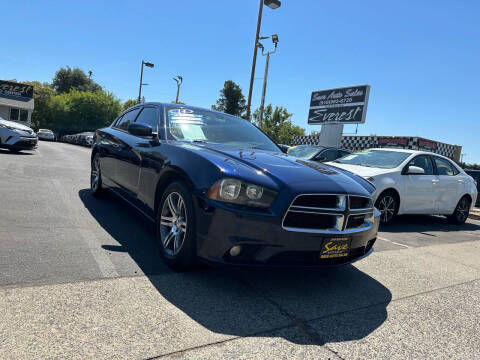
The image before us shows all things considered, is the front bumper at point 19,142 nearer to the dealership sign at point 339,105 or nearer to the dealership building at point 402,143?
the dealership sign at point 339,105

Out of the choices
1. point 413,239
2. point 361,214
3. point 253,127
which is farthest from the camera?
point 413,239

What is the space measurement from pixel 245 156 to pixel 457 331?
203 cm

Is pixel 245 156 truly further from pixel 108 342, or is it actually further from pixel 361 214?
pixel 108 342

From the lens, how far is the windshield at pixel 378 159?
6.46m

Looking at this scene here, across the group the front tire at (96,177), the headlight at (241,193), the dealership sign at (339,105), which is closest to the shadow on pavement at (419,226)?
the headlight at (241,193)

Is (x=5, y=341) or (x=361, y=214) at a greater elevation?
(x=361, y=214)

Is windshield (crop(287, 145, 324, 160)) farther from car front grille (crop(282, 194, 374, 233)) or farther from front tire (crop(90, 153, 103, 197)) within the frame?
car front grille (crop(282, 194, 374, 233))

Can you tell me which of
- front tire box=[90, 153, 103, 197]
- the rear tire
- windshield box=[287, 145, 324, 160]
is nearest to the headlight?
front tire box=[90, 153, 103, 197]

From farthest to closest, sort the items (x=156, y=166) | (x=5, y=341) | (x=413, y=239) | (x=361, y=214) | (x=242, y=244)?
1. (x=413, y=239)
2. (x=156, y=166)
3. (x=361, y=214)
4. (x=242, y=244)
5. (x=5, y=341)

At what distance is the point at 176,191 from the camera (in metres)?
2.90

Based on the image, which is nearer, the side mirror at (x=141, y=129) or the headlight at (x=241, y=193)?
the headlight at (x=241, y=193)

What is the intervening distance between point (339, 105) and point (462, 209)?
36.7 ft

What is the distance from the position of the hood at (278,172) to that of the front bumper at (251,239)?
28cm

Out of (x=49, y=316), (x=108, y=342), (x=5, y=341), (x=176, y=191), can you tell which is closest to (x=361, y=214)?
(x=176, y=191)
